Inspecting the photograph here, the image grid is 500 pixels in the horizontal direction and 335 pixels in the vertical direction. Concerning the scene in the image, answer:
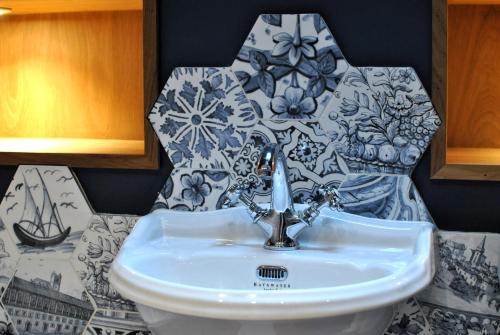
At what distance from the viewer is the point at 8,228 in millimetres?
1516

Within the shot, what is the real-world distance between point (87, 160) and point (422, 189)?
69 cm

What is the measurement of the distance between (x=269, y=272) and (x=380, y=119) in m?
0.36

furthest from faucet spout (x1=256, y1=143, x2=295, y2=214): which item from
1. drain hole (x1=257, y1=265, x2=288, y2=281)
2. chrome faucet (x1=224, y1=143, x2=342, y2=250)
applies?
drain hole (x1=257, y1=265, x2=288, y2=281)

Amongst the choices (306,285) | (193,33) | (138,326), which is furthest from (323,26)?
(138,326)

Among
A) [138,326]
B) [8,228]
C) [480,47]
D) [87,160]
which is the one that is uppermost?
[480,47]

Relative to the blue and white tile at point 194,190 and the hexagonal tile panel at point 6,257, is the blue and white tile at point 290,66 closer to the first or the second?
the blue and white tile at point 194,190

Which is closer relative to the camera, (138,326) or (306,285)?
(306,285)

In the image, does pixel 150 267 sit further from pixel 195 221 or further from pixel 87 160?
pixel 87 160

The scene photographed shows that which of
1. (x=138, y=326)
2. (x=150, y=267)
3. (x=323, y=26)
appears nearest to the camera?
(x=150, y=267)

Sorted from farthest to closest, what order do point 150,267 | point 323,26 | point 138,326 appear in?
1. point 138,326
2. point 323,26
3. point 150,267

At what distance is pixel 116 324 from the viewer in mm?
1450

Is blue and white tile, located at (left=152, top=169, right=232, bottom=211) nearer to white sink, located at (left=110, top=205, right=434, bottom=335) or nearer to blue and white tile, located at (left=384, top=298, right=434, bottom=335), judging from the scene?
white sink, located at (left=110, top=205, right=434, bottom=335)

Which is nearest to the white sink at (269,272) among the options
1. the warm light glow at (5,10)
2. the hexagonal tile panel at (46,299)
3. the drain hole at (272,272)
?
the drain hole at (272,272)

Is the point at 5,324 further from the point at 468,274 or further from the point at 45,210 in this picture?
the point at 468,274
